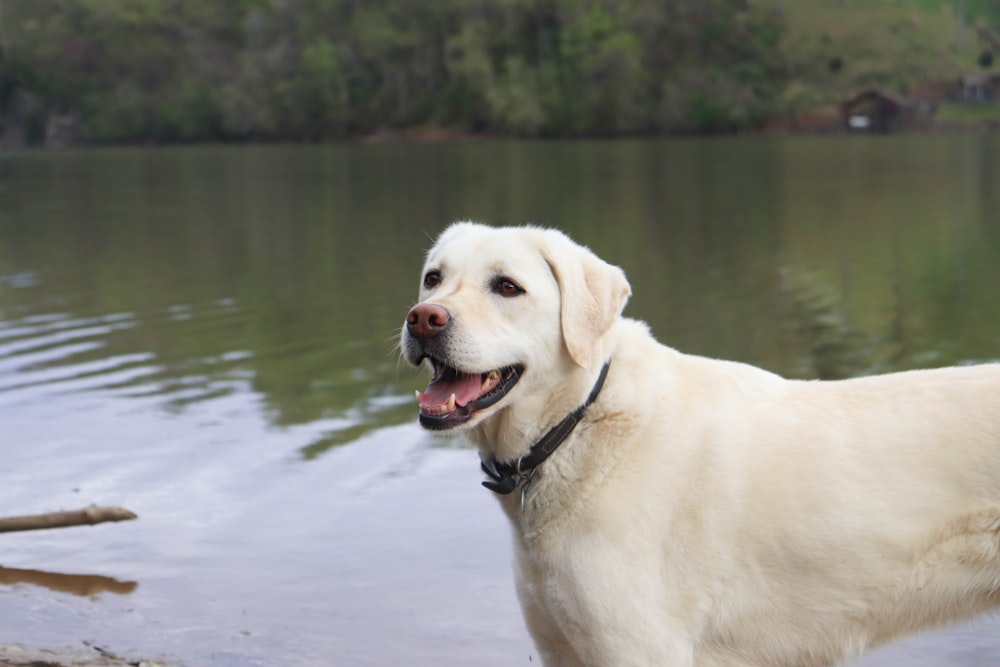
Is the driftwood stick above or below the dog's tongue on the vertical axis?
below

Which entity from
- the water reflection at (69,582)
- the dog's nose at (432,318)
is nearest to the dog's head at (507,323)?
the dog's nose at (432,318)

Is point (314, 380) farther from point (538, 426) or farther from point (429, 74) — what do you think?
point (429, 74)

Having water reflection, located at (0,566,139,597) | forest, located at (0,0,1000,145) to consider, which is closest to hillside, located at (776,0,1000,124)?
forest, located at (0,0,1000,145)

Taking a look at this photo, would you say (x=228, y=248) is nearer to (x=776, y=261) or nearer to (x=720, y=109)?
(x=776, y=261)

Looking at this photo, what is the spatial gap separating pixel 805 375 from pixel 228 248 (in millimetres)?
19903

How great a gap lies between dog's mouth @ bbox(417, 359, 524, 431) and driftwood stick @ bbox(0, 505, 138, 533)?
3.73m

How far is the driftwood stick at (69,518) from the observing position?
7.67m

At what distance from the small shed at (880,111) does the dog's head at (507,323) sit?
131483mm

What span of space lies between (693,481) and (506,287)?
3.04 ft

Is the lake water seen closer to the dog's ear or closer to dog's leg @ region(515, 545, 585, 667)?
dog's leg @ region(515, 545, 585, 667)

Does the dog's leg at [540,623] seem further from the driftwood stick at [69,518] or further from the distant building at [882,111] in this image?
the distant building at [882,111]

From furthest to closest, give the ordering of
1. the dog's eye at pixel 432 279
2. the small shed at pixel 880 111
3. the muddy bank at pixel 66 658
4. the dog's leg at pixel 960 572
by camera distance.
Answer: the small shed at pixel 880 111 → the muddy bank at pixel 66 658 → the dog's eye at pixel 432 279 → the dog's leg at pixel 960 572

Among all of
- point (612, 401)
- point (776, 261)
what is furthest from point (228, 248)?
point (612, 401)

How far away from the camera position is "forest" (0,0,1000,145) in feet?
454
